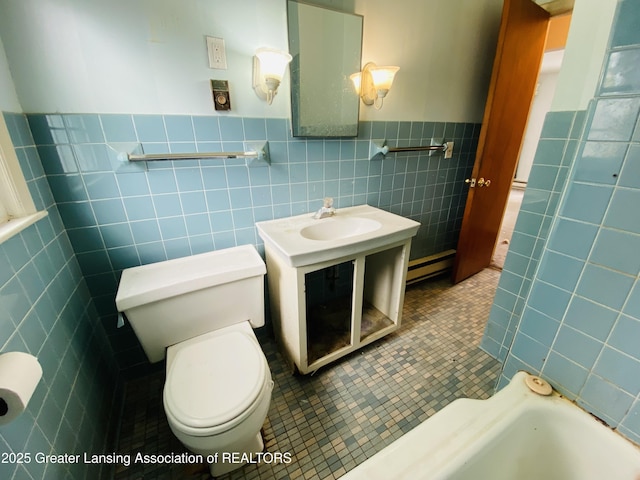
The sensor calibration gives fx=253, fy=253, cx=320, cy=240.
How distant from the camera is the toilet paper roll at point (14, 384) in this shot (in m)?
0.48

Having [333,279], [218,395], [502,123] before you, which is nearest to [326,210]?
[333,279]

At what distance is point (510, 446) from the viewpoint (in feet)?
2.37

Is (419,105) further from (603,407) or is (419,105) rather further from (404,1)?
(603,407)

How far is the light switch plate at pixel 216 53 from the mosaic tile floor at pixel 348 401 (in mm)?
1492

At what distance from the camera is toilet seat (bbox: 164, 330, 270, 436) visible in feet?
2.59

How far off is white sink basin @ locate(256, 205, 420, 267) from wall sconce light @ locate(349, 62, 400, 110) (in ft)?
2.10

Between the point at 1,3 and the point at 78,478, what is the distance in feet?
4.91

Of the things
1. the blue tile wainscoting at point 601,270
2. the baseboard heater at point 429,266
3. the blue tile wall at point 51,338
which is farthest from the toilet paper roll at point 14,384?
the baseboard heater at point 429,266

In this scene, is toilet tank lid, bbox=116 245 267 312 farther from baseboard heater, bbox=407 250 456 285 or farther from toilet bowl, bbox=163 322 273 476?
baseboard heater, bbox=407 250 456 285

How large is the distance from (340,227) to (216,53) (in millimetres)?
999

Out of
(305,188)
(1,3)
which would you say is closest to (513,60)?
(305,188)

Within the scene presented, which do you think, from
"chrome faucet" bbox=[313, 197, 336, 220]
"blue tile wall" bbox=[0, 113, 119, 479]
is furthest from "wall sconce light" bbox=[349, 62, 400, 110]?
"blue tile wall" bbox=[0, 113, 119, 479]

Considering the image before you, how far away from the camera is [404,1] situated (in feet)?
4.66

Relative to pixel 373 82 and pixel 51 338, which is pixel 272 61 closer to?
pixel 373 82
